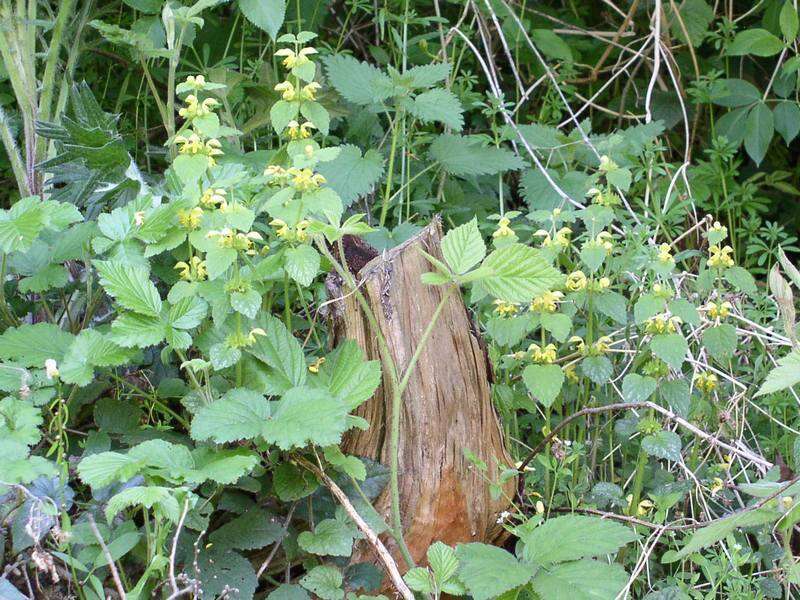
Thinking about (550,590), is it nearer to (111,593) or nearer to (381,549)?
(381,549)

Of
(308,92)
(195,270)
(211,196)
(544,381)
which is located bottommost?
(544,381)

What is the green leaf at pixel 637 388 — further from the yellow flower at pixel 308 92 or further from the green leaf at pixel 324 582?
the yellow flower at pixel 308 92

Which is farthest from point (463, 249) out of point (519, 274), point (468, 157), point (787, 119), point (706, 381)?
point (787, 119)

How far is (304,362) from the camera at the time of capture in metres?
2.10

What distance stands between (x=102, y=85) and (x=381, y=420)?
6.53 feet

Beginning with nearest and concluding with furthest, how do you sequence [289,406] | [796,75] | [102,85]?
1. [289,406]
2. [102,85]
3. [796,75]

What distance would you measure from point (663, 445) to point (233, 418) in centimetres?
98

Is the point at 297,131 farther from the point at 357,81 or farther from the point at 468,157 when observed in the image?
the point at 468,157

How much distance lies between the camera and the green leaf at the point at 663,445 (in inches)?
89.8

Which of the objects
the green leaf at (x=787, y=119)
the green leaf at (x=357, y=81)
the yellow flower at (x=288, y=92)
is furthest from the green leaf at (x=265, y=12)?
the green leaf at (x=787, y=119)

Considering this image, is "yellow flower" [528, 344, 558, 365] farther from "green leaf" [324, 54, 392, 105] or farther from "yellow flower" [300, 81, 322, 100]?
"green leaf" [324, 54, 392, 105]

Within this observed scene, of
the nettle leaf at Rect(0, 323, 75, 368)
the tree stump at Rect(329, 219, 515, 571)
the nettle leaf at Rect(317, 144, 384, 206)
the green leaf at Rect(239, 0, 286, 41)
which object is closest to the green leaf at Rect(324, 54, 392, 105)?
the nettle leaf at Rect(317, 144, 384, 206)

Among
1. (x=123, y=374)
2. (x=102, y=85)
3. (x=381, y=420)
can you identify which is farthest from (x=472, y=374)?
(x=102, y=85)

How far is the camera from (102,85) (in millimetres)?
3621
